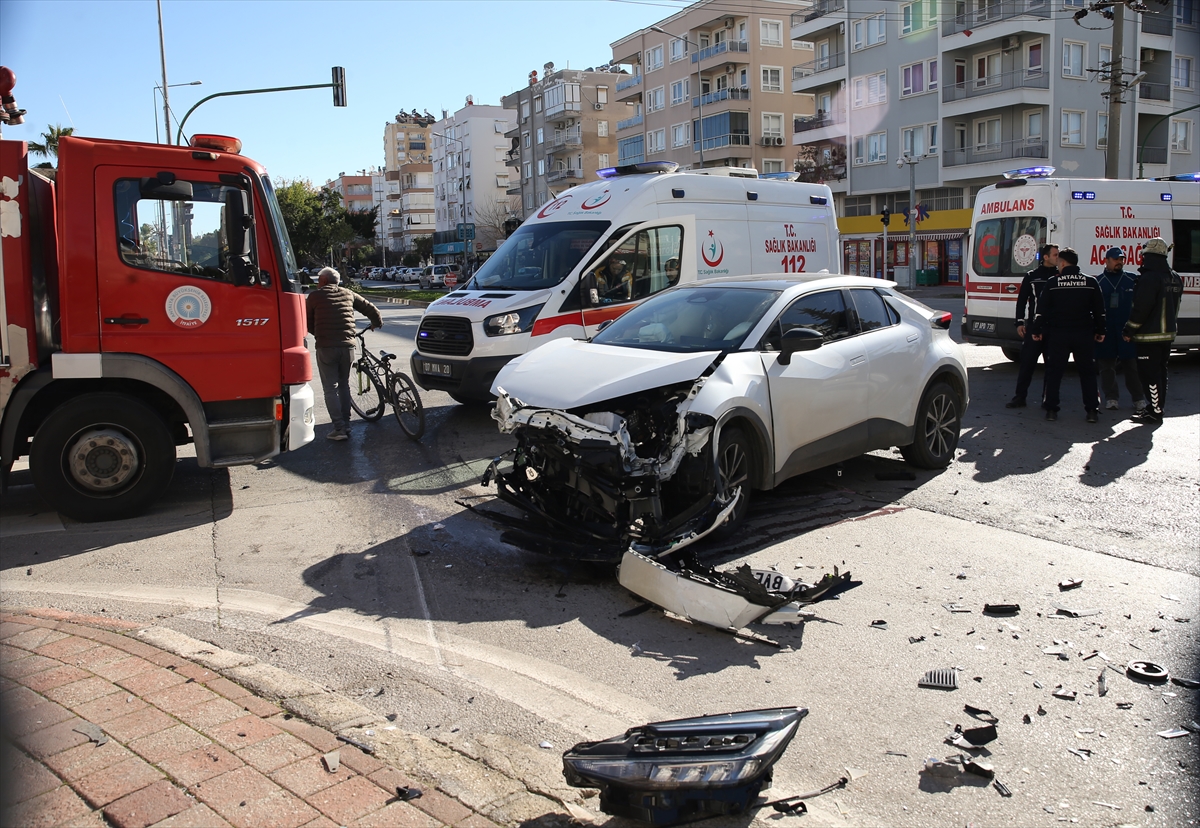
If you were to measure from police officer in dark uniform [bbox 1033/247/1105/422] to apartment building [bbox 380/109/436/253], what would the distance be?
122 meters

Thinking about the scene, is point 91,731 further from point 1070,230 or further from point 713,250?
point 1070,230

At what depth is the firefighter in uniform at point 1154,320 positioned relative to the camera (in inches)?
412

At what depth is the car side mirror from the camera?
22.0 feet

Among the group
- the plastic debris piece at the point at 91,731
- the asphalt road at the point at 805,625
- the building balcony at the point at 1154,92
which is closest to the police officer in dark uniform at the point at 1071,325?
the asphalt road at the point at 805,625

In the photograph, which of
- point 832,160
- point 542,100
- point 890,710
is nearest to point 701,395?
point 890,710

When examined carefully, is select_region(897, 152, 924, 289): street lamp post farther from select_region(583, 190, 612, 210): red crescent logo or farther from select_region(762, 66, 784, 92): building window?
select_region(583, 190, 612, 210): red crescent logo

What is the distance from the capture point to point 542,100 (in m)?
90.3

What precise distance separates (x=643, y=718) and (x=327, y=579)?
2634 mm

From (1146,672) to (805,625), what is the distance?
1.60 m

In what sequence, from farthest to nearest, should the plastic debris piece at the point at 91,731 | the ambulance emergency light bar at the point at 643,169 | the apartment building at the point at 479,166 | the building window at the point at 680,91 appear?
the apartment building at the point at 479,166, the building window at the point at 680,91, the ambulance emergency light bar at the point at 643,169, the plastic debris piece at the point at 91,731

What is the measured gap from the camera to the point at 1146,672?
14.4 ft

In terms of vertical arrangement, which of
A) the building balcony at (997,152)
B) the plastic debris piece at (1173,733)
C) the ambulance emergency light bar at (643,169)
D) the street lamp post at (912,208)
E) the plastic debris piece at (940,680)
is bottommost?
the plastic debris piece at (1173,733)

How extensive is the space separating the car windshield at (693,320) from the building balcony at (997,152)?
43.5 meters

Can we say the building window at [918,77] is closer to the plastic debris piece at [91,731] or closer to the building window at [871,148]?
Result: the building window at [871,148]
